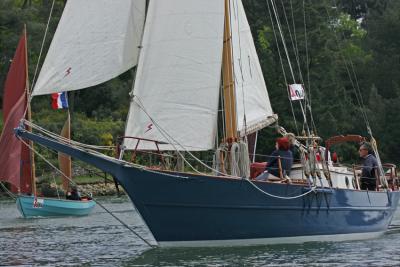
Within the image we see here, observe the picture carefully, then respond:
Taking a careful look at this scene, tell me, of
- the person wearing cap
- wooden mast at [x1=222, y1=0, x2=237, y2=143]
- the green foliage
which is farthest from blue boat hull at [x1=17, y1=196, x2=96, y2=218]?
the green foliage

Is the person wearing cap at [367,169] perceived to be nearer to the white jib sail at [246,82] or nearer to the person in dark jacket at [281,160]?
the white jib sail at [246,82]

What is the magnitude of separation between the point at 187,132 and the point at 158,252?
3.16 m

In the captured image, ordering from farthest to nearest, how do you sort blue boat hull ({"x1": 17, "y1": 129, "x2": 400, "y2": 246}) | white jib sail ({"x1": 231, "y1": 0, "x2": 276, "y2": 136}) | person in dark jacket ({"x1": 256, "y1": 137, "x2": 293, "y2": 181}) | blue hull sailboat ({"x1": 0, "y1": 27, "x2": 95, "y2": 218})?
1. blue hull sailboat ({"x1": 0, "y1": 27, "x2": 95, "y2": 218})
2. white jib sail ({"x1": 231, "y1": 0, "x2": 276, "y2": 136})
3. person in dark jacket ({"x1": 256, "y1": 137, "x2": 293, "y2": 181})
4. blue boat hull ({"x1": 17, "y1": 129, "x2": 400, "y2": 246})

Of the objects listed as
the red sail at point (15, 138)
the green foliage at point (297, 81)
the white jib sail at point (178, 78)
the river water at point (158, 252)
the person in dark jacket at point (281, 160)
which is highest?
the green foliage at point (297, 81)

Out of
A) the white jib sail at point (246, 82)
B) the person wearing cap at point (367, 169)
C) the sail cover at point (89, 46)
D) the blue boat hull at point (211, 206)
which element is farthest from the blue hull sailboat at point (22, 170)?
the blue boat hull at point (211, 206)

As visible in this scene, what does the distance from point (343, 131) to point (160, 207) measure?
183 ft

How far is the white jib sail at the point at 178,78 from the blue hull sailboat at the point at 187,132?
26 mm

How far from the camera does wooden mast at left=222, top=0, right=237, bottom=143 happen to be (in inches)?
1097

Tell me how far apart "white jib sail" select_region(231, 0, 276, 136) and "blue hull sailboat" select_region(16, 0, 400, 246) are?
0.07 m

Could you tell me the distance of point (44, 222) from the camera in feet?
143

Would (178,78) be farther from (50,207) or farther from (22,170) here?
(22,170)

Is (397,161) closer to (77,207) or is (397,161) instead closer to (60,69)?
(77,207)

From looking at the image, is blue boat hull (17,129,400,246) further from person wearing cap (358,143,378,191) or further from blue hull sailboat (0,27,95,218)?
blue hull sailboat (0,27,95,218)

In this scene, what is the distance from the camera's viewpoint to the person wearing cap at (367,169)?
30.6 m
